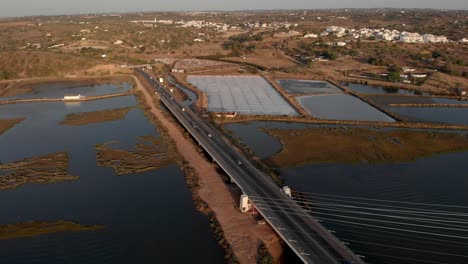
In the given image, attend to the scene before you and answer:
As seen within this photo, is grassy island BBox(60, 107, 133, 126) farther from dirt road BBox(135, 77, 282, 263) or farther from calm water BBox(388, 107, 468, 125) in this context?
calm water BBox(388, 107, 468, 125)

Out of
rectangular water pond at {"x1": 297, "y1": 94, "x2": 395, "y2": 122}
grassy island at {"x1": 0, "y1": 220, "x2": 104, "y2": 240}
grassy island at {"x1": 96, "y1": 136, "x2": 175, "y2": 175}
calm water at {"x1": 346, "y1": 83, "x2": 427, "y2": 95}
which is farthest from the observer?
calm water at {"x1": 346, "y1": 83, "x2": 427, "y2": 95}

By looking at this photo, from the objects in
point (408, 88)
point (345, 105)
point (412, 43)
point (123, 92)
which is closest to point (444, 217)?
point (345, 105)

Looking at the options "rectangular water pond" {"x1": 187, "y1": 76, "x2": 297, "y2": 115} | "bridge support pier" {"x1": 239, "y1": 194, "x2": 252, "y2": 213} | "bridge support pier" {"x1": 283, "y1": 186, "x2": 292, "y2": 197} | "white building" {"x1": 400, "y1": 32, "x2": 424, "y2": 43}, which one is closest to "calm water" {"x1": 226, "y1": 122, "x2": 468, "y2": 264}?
"bridge support pier" {"x1": 283, "y1": 186, "x2": 292, "y2": 197}

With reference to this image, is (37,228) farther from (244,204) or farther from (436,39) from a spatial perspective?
(436,39)

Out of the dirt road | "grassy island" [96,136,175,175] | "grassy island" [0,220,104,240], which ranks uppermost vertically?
"grassy island" [96,136,175,175]

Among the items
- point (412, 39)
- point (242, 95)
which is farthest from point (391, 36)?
point (242, 95)

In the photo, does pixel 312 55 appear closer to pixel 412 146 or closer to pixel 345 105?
pixel 345 105
